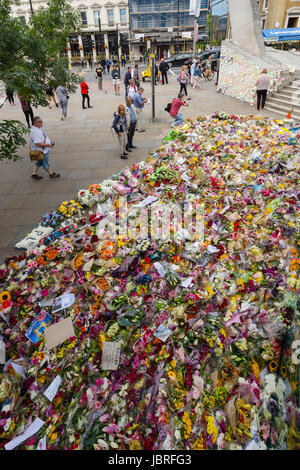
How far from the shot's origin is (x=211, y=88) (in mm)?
18703

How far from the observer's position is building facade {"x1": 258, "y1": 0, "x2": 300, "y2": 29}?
110ft

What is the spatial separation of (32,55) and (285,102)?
10509mm

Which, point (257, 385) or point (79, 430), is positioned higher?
point (257, 385)

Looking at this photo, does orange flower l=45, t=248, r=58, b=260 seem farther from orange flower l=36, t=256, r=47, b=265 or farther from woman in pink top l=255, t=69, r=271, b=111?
woman in pink top l=255, t=69, r=271, b=111

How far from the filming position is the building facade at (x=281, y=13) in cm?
3344

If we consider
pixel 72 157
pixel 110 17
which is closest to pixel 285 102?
pixel 72 157

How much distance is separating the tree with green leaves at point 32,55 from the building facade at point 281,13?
38690mm

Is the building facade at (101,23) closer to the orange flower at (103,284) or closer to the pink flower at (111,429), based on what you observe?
the orange flower at (103,284)

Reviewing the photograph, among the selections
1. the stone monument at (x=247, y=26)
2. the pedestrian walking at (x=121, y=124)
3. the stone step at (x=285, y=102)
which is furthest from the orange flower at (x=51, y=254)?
the stone monument at (x=247, y=26)

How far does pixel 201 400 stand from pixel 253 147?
621 centimetres

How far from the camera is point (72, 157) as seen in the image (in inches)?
343

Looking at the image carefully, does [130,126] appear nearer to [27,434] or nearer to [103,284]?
[103,284]
